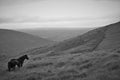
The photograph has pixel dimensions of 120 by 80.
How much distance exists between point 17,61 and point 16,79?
5847mm

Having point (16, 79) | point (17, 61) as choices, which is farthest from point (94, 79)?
point (17, 61)

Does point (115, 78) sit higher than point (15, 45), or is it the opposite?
point (115, 78)

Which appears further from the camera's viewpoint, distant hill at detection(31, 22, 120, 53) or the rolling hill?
distant hill at detection(31, 22, 120, 53)

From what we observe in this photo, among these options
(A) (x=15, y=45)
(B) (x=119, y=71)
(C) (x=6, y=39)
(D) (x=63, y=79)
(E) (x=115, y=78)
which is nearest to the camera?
(E) (x=115, y=78)

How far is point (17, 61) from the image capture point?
19.5m

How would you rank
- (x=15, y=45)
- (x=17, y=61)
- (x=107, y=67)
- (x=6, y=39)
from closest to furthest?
(x=107, y=67) < (x=17, y=61) < (x=15, y=45) < (x=6, y=39)

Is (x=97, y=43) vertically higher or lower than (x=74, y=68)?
lower

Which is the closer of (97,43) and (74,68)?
(74,68)

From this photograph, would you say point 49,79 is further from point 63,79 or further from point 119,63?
point 119,63

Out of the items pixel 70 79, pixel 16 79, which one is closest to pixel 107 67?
pixel 70 79

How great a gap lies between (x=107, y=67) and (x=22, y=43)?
98.9 meters

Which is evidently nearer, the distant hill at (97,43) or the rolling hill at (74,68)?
the rolling hill at (74,68)

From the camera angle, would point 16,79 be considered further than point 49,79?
Yes

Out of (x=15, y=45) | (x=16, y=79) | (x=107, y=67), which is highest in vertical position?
(x=107, y=67)
